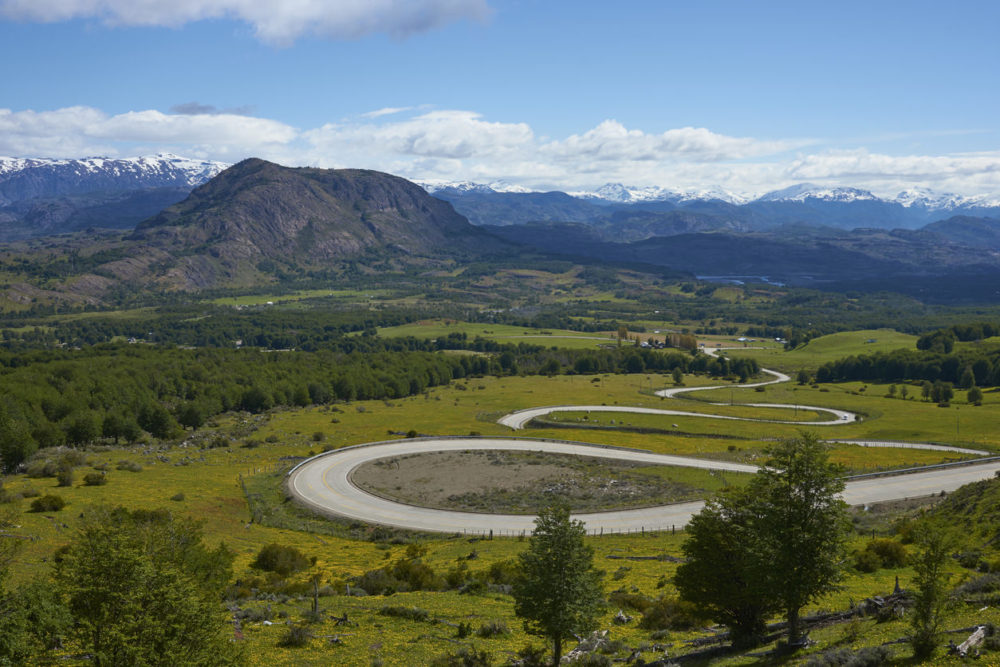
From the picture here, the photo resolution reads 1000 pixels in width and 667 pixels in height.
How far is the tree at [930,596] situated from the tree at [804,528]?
384 centimetres

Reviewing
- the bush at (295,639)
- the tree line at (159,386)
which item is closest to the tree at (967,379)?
the tree line at (159,386)

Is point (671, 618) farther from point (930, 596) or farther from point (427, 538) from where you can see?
point (427, 538)

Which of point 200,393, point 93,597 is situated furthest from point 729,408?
point 93,597

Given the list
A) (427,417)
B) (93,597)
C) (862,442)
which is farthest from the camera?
(427,417)

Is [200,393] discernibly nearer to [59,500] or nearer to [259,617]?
[59,500]

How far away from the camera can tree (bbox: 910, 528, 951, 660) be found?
23.2 metres

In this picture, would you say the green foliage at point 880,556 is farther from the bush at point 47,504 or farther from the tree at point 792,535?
the bush at point 47,504

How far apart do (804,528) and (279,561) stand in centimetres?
3895

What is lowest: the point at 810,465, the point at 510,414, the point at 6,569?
the point at 510,414

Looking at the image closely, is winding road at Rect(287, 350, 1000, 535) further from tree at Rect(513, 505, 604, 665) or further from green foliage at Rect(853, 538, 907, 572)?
tree at Rect(513, 505, 604, 665)

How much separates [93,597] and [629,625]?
27.2 m

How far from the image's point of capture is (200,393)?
13300cm

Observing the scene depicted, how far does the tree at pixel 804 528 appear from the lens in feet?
90.2

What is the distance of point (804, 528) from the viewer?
27781 mm
